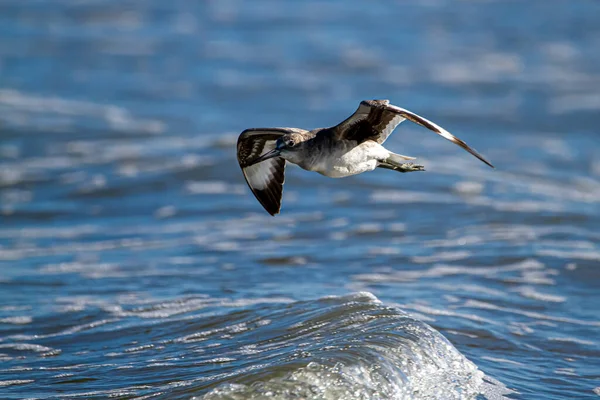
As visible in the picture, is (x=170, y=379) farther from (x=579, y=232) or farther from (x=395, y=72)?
(x=395, y=72)

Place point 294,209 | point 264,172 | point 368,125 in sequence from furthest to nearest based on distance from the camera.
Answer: point 294,209
point 264,172
point 368,125

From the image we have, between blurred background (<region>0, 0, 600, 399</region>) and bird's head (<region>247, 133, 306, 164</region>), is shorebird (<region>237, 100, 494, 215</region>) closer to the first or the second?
bird's head (<region>247, 133, 306, 164</region>)

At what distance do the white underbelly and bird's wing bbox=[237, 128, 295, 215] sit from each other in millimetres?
894

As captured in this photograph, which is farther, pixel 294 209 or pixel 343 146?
pixel 294 209

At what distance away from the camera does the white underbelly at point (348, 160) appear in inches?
226

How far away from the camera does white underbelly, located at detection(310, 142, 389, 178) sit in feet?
18.9

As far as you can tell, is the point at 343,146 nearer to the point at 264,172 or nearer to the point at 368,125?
the point at 368,125

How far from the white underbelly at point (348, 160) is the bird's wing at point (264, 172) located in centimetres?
89

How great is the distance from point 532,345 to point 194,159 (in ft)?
18.7

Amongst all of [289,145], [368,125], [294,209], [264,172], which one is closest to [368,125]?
[368,125]

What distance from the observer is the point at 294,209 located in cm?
972

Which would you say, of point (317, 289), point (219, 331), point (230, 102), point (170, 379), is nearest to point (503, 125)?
point (230, 102)

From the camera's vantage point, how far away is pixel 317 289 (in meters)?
7.37

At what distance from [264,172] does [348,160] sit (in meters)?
1.23
